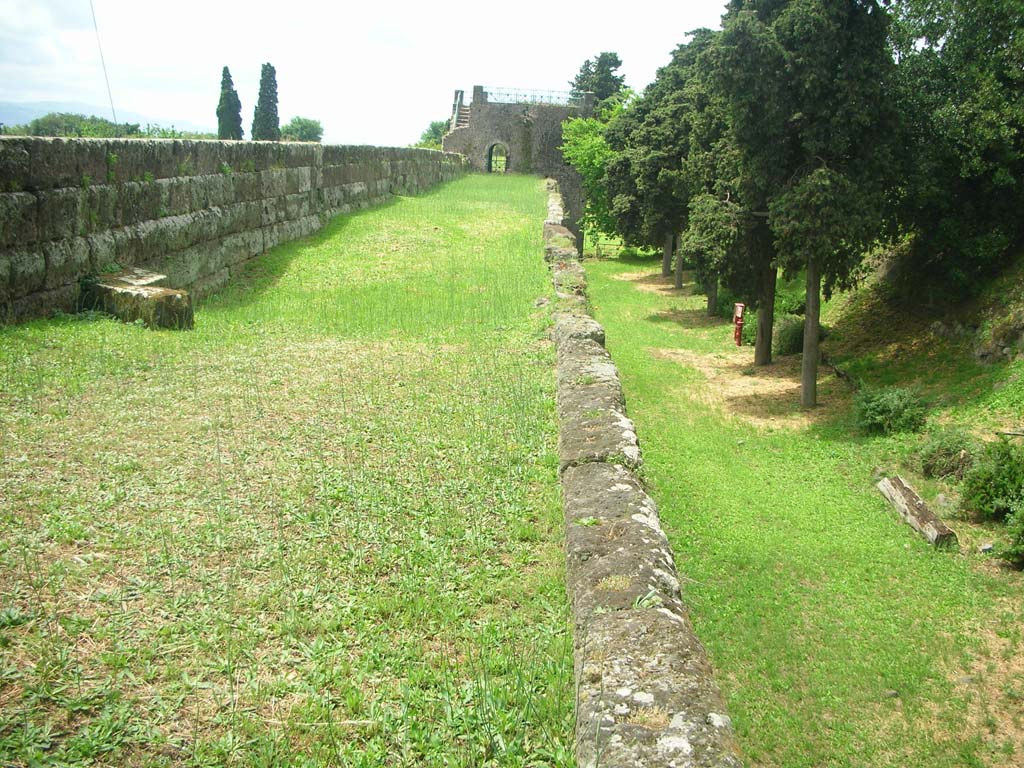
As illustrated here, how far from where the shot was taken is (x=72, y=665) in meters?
2.92

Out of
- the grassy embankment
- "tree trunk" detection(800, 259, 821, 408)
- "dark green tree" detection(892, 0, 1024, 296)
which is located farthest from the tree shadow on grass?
"dark green tree" detection(892, 0, 1024, 296)

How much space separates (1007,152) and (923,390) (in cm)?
381

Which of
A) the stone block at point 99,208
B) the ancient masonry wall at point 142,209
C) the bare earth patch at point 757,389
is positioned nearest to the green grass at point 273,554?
the ancient masonry wall at point 142,209

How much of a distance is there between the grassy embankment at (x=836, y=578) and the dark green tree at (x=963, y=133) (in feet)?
5.56

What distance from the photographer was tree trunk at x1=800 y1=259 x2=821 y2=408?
45.0 feet

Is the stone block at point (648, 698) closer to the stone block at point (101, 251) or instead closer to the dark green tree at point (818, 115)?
the stone block at point (101, 251)

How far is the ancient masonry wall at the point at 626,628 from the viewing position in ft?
8.36

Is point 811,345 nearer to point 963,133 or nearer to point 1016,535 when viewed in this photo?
point 963,133

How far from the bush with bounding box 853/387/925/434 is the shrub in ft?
9.29

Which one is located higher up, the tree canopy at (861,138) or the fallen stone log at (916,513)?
the tree canopy at (861,138)

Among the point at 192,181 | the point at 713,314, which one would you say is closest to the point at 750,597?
the point at 192,181

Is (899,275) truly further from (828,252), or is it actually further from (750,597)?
(750,597)

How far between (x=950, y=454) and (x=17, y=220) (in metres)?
10.3

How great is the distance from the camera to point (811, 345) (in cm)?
1382
